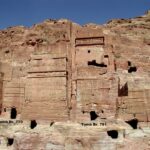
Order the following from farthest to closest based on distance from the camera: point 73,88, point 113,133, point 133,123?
point 73,88 → point 133,123 → point 113,133

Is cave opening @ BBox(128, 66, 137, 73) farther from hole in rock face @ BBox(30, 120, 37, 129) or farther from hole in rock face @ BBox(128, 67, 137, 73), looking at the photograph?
hole in rock face @ BBox(30, 120, 37, 129)

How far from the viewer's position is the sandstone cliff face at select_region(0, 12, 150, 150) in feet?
83.4

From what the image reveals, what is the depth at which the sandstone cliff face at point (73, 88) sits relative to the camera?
2542cm

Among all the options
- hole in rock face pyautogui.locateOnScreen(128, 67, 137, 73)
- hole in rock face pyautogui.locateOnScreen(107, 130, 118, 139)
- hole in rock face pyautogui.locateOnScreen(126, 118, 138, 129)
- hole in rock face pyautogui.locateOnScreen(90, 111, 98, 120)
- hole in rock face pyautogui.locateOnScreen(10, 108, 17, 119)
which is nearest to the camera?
hole in rock face pyautogui.locateOnScreen(107, 130, 118, 139)

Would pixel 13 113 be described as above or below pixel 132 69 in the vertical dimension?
below

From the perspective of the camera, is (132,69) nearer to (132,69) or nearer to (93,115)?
(132,69)

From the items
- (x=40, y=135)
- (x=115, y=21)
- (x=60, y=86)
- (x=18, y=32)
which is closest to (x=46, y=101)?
(x=60, y=86)

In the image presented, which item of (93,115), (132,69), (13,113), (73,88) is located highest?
(132,69)

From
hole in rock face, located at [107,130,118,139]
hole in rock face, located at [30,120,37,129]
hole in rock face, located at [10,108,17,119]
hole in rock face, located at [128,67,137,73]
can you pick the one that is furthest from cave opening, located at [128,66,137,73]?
hole in rock face, located at [10,108,17,119]

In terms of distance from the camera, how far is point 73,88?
29.0 metres

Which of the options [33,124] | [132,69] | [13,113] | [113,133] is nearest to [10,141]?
[33,124]

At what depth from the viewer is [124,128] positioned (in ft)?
83.9

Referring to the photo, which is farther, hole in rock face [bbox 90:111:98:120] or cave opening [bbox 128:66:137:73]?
cave opening [bbox 128:66:137:73]

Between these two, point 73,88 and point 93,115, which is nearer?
point 93,115
